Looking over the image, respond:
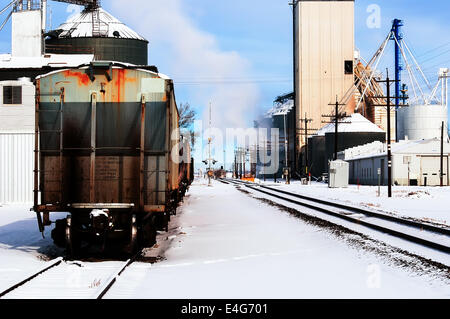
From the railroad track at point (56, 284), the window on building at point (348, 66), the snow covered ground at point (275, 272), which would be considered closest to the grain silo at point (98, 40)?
the window on building at point (348, 66)

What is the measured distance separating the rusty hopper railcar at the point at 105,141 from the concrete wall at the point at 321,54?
260 feet

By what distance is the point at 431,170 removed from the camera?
55.0 metres

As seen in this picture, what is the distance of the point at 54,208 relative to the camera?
32.8 feet

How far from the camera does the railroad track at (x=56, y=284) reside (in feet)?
22.2

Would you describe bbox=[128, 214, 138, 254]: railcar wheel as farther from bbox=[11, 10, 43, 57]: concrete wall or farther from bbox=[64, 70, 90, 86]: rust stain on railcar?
bbox=[11, 10, 43, 57]: concrete wall

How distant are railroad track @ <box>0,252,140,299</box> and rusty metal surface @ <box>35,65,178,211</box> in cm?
177

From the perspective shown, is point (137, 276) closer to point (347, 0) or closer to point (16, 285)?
point (16, 285)

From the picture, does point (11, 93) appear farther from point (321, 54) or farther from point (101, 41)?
point (321, 54)

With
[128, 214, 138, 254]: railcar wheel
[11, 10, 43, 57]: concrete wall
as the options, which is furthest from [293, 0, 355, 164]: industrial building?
[128, 214, 138, 254]: railcar wheel

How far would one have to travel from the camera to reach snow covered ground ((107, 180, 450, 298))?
22.9ft

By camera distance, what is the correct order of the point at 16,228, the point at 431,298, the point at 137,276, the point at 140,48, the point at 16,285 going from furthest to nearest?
1. the point at 140,48
2. the point at 16,228
3. the point at 137,276
4. the point at 16,285
5. the point at 431,298

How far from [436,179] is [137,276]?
173ft
